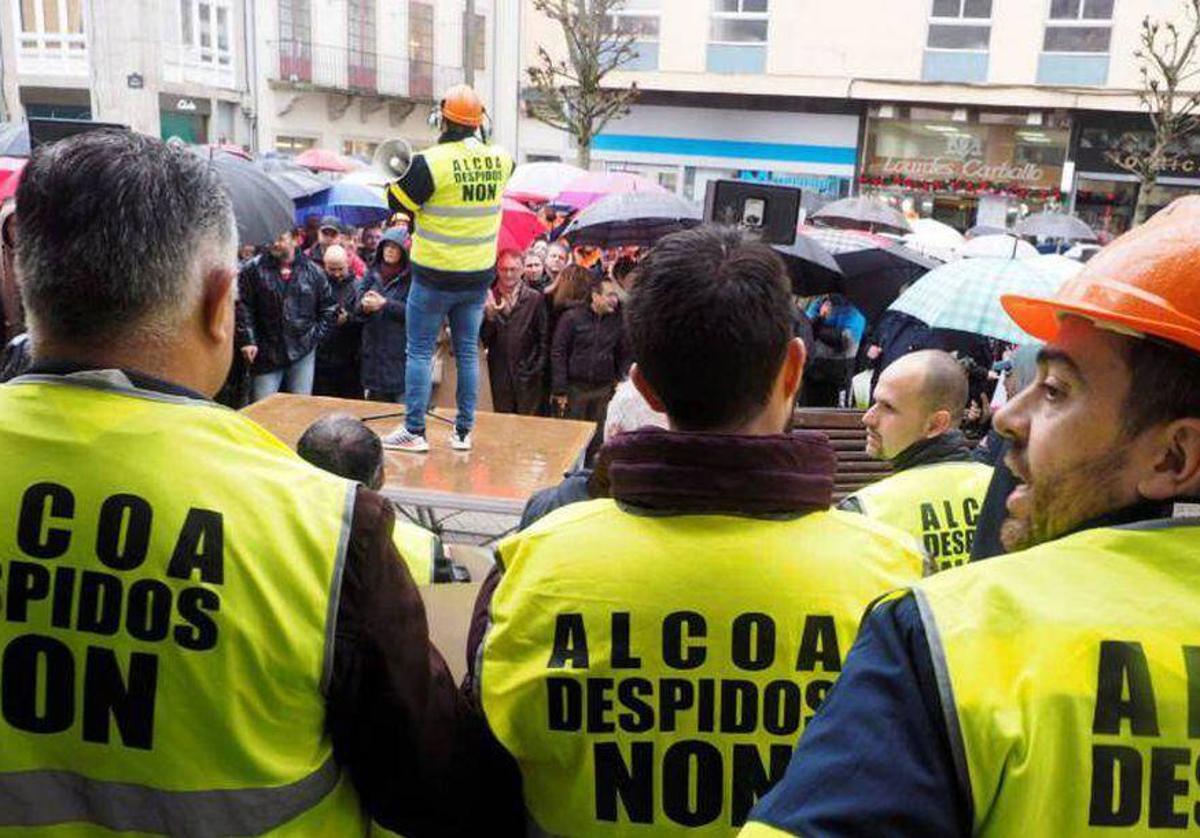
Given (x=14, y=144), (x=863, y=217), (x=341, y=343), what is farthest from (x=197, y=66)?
(x=341, y=343)

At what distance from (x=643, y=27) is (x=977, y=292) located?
2190cm

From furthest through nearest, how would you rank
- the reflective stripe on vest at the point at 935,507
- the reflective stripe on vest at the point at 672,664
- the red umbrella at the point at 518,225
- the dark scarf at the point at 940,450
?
the red umbrella at the point at 518,225
the dark scarf at the point at 940,450
the reflective stripe on vest at the point at 935,507
the reflective stripe on vest at the point at 672,664

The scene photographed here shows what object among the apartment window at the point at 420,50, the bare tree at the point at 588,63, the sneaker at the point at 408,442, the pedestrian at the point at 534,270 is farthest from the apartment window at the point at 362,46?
the sneaker at the point at 408,442

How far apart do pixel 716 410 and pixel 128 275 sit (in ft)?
2.88

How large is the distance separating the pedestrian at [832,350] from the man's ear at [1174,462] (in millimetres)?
6970

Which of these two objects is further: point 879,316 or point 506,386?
point 879,316

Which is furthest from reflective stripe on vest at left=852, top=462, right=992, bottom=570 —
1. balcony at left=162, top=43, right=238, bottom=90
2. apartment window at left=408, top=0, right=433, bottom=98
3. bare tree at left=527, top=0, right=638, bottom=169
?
apartment window at left=408, top=0, right=433, bottom=98

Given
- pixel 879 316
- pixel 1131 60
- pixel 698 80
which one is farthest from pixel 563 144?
pixel 879 316

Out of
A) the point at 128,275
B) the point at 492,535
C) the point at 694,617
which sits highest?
the point at 128,275

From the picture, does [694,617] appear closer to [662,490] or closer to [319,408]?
[662,490]

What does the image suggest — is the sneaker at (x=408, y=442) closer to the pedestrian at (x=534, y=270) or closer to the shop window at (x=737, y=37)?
the pedestrian at (x=534, y=270)

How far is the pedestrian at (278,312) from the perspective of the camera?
7.11 metres

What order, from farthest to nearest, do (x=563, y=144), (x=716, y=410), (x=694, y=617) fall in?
(x=563, y=144) → (x=716, y=410) → (x=694, y=617)

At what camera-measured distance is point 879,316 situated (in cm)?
868
